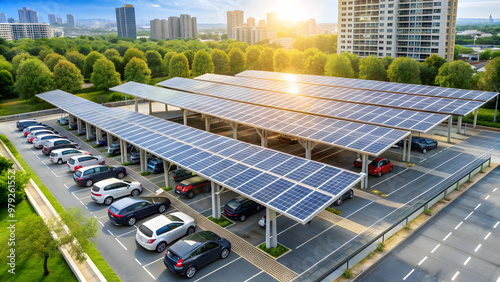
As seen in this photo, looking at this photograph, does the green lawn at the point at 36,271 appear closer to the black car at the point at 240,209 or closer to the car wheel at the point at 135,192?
the car wheel at the point at 135,192

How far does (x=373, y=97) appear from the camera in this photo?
46594 mm

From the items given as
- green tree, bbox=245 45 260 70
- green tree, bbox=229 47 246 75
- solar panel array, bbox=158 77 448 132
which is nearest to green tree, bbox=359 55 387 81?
solar panel array, bbox=158 77 448 132

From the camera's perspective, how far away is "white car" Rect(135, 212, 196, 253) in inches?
814

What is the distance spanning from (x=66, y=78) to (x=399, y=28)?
93039 mm

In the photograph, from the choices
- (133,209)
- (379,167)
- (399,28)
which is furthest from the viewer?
(399,28)

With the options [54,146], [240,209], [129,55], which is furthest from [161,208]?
[129,55]

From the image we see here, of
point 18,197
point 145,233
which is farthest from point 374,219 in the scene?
point 18,197

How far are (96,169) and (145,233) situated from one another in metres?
13.5

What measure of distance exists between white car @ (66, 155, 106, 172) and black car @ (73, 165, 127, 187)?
8.17 ft

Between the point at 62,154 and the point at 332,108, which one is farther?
the point at 332,108

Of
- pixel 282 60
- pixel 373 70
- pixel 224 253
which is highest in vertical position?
pixel 282 60

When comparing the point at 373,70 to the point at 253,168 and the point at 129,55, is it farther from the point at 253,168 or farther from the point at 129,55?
the point at 129,55

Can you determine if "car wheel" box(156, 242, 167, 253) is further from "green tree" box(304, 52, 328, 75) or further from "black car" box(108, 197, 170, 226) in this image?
"green tree" box(304, 52, 328, 75)

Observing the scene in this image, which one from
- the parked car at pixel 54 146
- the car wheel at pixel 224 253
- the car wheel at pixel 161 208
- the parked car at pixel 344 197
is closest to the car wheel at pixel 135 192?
the car wheel at pixel 161 208
